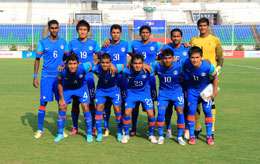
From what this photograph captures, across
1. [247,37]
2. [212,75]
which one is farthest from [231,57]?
[212,75]

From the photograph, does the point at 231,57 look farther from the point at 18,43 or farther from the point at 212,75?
the point at 212,75

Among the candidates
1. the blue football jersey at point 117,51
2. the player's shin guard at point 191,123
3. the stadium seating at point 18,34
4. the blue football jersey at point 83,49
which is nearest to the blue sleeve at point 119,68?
the blue football jersey at point 117,51

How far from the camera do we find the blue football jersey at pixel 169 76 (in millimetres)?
5844

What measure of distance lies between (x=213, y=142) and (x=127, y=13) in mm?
46667

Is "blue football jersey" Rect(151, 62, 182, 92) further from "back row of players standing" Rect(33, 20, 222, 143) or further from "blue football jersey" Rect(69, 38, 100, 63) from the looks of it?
"blue football jersey" Rect(69, 38, 100, 63)

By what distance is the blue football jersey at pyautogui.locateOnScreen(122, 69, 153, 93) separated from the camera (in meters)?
5.91

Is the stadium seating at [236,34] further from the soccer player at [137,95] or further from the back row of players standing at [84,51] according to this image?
the soccer player at [137,95]

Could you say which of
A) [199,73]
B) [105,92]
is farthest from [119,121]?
[199,73]

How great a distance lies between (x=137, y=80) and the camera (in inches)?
233

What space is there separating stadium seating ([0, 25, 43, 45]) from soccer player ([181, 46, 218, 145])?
40275 mm

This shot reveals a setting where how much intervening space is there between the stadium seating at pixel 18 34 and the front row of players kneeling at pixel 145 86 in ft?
130

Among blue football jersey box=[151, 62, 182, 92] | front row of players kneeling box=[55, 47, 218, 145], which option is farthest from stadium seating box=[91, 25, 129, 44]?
blue football jersey box=[151, 62, 182, 92]

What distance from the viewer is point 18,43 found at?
4338 cm

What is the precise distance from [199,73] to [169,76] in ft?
1.73
